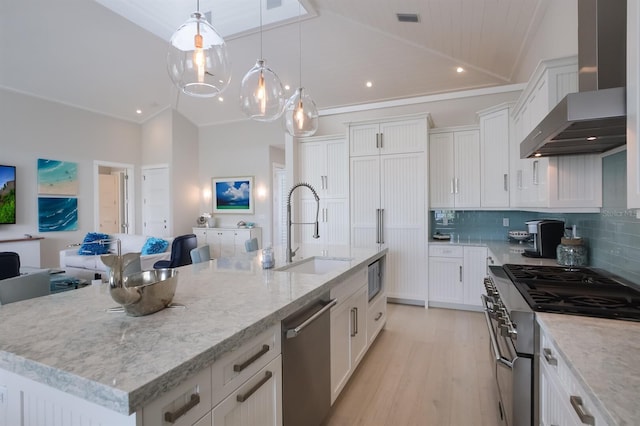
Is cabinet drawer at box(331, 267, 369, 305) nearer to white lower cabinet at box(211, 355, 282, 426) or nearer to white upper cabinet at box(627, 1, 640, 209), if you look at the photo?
white lower cabinet at box(211, 355, 282, 426)

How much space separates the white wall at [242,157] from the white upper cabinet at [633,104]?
20.9 feet

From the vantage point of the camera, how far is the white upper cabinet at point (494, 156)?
3725mm

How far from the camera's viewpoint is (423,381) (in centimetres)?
242

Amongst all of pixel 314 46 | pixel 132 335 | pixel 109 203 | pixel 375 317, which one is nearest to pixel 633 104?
pixel 132 335

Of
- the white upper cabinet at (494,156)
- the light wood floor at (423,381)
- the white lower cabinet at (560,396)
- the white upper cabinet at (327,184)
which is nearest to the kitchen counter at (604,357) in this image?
the white lower cabinet at (560,396)

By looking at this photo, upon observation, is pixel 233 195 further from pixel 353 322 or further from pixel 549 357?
pixel 549 357

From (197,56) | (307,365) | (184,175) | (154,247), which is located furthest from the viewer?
(184,175)

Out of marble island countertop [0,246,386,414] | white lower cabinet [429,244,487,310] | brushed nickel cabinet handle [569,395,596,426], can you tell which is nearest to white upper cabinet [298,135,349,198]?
white lower cabinet [429,244,487,310]

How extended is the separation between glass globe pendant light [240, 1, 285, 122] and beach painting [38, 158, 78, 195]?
225 inches

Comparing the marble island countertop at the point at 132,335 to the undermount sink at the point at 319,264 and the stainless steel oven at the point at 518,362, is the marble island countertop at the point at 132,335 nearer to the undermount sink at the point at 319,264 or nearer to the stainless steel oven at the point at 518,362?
the undermount sink at the point at 319,264

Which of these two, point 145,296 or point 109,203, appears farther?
point 109,203

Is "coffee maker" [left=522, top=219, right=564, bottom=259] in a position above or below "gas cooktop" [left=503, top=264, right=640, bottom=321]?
above

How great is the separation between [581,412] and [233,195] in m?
7.40

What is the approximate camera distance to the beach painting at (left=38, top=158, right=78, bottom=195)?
232 inches
